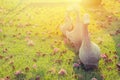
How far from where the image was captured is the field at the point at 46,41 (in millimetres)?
8773

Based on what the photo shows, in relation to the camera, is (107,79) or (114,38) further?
(114,38)

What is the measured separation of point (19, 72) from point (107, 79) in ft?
8.29

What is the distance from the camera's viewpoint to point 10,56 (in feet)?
32.6

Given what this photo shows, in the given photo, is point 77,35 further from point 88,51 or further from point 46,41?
point 46,41

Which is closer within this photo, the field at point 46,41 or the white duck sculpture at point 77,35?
the field at point 46,41

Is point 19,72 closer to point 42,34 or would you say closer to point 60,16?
point 42,34

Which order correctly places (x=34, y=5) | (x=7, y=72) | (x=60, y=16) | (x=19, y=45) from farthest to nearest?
(x=34, y=5), (x=60, y=16), (x=19, y=45), (x=7, y=72)

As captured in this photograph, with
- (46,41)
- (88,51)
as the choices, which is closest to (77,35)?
(88,51)

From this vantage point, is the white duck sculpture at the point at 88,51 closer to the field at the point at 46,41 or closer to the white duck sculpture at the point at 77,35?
the field at the point at 46,41

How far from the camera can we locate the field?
877 cm

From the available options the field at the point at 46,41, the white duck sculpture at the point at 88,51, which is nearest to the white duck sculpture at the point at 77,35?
the field at the point at 46,41

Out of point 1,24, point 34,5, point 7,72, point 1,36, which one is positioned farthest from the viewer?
point 34,5

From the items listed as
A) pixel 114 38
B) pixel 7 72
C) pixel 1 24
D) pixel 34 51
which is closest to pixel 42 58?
pixel 34 51

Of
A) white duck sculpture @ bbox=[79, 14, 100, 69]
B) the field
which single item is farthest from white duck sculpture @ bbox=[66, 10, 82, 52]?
white duck sculpture @ bbox=[79, 14, 100, 69]
